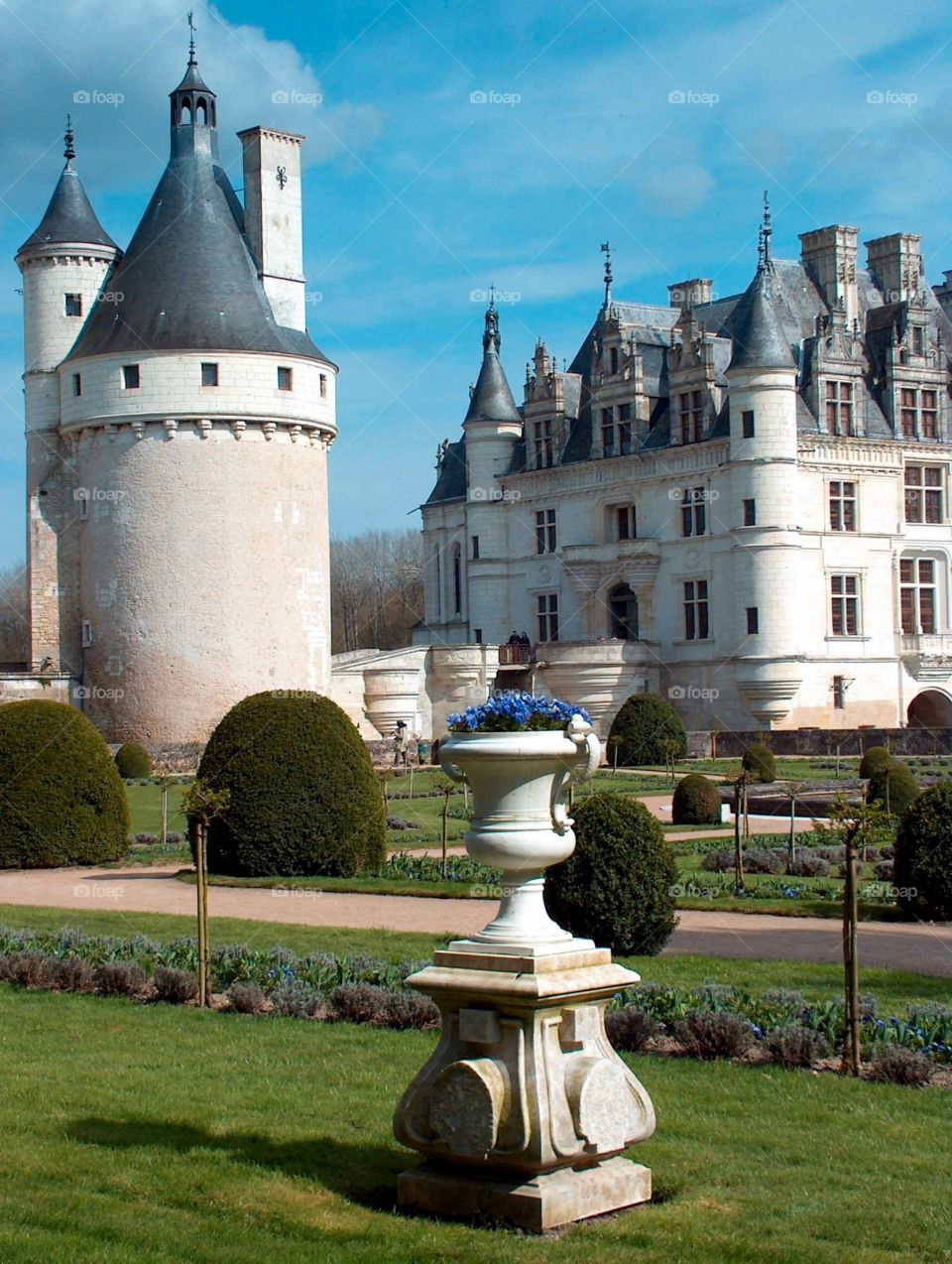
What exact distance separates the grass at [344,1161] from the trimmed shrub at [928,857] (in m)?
5.75

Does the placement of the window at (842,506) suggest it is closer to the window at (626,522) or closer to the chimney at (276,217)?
the window at (626,522)

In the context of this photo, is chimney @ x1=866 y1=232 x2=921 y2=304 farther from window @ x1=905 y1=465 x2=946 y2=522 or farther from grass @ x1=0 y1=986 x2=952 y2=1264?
grass @ x1=0 y1=986 x2=952 y2=1264

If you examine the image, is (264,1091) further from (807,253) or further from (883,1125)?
(807,253)

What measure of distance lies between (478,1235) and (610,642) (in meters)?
35.4

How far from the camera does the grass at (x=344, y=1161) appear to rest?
5383mm

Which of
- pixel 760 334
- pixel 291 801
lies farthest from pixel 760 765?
pixel 760 334

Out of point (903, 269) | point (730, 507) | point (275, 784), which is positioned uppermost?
point (903, 269)

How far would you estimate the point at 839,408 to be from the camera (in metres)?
40.9

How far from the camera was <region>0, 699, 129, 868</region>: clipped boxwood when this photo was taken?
18.8 meters

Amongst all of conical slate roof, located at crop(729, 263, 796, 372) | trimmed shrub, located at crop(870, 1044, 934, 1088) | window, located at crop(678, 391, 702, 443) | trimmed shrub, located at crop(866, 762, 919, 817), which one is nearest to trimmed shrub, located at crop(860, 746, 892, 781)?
trimmed shrub, located at crop(866, 762, 919, 817)

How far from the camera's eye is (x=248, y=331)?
114ft

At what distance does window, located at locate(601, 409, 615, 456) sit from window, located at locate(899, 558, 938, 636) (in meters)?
7.94

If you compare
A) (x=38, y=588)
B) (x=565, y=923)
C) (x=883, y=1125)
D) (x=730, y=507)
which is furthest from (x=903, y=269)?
(x=883, y=1125)

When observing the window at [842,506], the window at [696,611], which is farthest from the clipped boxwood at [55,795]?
the window at [842,506]
